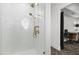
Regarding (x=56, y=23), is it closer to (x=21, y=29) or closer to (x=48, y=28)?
(x=48, y=28)

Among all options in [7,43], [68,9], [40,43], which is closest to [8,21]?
[7,43]

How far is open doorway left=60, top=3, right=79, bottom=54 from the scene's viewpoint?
1161mm

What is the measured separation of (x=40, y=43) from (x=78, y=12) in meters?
0.60

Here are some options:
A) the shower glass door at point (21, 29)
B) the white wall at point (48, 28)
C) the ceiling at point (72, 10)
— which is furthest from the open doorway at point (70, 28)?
the shower glass door at point (21, 29)

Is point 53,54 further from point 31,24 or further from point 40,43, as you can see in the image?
point 31,24

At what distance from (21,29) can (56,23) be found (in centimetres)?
44

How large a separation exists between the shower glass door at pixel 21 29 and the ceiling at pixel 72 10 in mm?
290

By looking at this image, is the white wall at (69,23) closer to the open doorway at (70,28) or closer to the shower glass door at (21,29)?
the open doorway at (70,28)

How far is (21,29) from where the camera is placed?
48.6 inches

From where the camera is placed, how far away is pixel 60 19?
1189 mm

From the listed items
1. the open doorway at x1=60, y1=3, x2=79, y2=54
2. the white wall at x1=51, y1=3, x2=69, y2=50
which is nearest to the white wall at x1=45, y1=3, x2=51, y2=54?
the white wall at x1=51, y1=3, x2=69, y2=50

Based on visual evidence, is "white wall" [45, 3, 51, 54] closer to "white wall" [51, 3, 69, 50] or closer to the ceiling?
"white wall" [51, 3, 69, 50]

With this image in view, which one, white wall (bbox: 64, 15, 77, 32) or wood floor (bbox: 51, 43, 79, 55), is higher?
white wall (bbox: 64, 15, 77, 32)

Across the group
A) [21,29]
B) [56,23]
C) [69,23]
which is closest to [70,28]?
[69,23]
